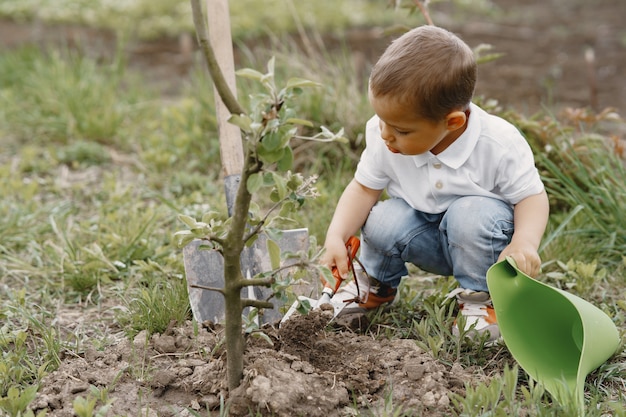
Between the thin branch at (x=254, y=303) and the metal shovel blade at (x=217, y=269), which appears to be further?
the metal shovel blade at (x=217, y=269)

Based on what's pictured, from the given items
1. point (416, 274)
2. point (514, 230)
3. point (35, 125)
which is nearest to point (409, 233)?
point (514, 230)

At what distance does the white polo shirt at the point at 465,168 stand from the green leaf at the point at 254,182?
73cm

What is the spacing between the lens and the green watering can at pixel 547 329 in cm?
184

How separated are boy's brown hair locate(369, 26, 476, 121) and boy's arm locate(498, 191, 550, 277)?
39 centimetres

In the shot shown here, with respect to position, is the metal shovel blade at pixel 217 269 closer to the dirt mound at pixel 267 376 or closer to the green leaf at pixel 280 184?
the dirt mound at pixel 267 376

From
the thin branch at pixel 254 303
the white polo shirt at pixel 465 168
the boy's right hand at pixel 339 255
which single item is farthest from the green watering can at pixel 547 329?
the thin branch at pixel 254 303

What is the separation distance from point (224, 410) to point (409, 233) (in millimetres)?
825

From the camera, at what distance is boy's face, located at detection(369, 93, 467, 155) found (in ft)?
6.30

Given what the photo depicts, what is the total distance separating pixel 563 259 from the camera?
8.84 feet

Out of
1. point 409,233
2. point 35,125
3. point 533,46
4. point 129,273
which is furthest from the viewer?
point 533,46

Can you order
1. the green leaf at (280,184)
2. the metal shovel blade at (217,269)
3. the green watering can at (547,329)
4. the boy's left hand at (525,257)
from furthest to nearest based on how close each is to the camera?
the metal shovel blade at (217,269) < the boy's left hand at (525,257) < the green watering can at (547,329) < the green leaf at (280,184)

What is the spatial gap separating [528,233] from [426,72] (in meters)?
0.54

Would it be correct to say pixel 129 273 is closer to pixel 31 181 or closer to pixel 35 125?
pixel 31 181

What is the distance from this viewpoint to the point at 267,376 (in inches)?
69.5
